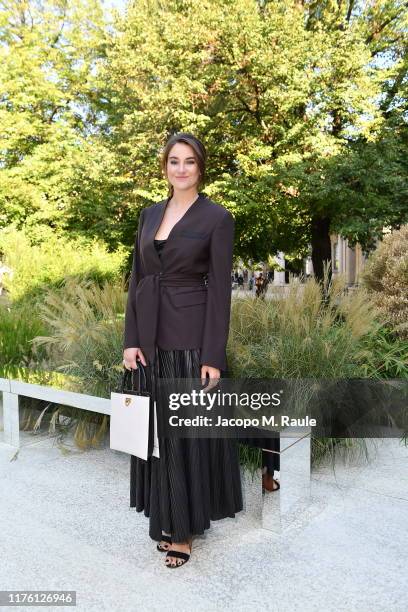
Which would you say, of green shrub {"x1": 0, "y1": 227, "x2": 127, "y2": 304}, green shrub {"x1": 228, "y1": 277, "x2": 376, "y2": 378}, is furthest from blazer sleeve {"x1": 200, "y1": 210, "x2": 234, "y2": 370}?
green shrub {"x1": 0, "y1": 227, "x2": 127, "y2": 304}

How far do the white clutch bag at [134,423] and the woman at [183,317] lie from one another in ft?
0.25

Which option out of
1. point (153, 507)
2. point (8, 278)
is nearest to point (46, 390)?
point (153, 507)

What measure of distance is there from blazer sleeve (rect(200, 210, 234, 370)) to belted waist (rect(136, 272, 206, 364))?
0.09m

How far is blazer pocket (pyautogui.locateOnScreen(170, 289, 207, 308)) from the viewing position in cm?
215

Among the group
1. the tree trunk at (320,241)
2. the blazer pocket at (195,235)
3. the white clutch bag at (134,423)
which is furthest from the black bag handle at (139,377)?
the tree trunk at (320,241)

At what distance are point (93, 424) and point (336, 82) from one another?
36.5ft

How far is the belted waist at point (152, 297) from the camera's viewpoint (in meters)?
2.16

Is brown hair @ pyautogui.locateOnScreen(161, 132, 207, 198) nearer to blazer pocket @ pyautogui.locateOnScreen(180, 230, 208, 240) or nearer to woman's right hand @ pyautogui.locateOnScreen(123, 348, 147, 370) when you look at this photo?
blazer pocket @ pyautogui.locateOnScreen(180, 230, 208, 240)

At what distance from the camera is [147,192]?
41.5ft

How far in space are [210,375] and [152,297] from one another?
43 centimetres

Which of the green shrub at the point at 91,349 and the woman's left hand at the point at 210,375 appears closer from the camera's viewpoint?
the woman's left hand at the point at 210,375

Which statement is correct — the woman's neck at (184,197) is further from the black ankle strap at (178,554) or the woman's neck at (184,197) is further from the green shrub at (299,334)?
the black ankle strap at (178,554)

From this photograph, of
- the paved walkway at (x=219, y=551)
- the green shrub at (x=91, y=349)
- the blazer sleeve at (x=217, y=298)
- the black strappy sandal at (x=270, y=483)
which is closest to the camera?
the paved walkway at (x=219, y=551)

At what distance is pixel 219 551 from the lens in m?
2.29
